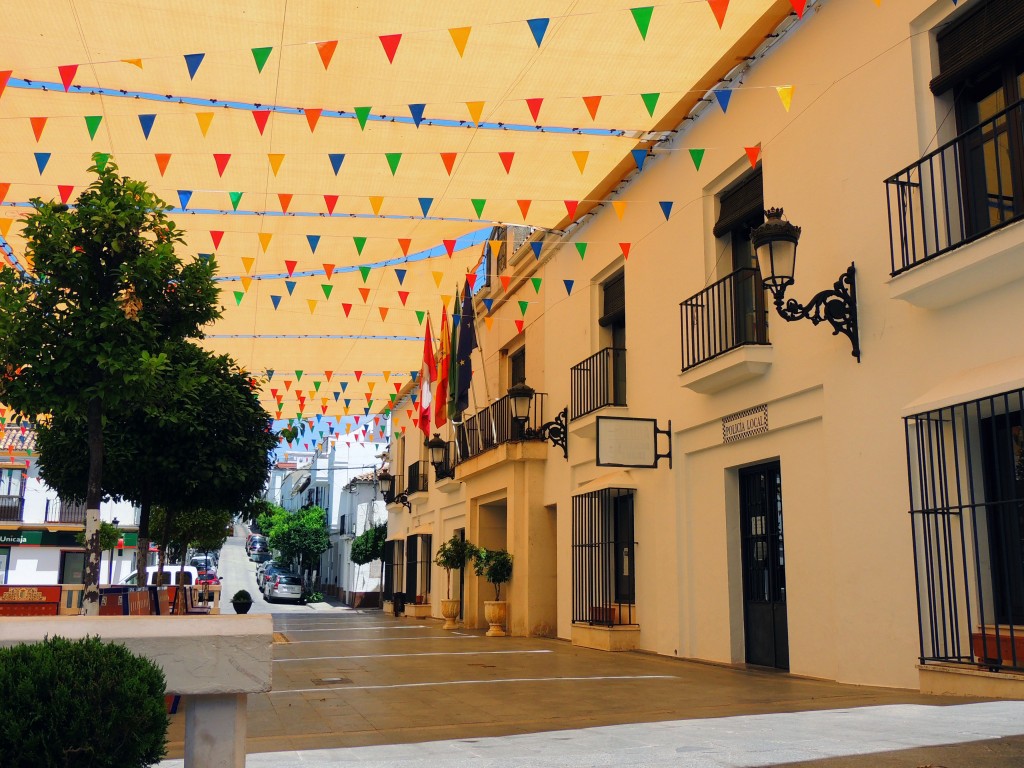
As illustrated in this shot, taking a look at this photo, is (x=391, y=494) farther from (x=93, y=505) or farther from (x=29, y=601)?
(x=93, y=505)

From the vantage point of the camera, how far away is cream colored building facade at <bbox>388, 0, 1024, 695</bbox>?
684 cm

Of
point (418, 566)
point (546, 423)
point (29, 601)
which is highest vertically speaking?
point (546, 423)

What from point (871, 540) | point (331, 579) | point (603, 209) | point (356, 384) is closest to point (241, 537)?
point (331, 579)

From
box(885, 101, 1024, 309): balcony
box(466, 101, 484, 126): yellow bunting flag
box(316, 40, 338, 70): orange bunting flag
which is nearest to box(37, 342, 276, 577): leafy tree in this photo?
box(316, 40, 338, 70): orange bunting flag

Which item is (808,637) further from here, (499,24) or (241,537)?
(241,537)

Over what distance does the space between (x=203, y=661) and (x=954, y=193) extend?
20.8 ft

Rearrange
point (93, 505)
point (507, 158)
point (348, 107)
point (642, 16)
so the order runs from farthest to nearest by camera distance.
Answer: point (507, 158), point (348, 107), point (642, 16), point (93, 505)

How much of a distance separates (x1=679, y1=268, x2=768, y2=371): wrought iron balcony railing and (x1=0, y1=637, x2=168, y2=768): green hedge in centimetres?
750

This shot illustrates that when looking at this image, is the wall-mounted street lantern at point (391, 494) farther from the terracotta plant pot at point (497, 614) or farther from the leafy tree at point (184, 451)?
the leafy tree at point (184, 451)

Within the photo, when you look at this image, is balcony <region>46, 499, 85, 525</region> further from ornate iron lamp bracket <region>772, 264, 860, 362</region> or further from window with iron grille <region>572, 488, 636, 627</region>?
ornate iron lamp bracket <region>772, 264, 860, 362</region>

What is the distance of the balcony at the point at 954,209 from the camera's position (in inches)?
261

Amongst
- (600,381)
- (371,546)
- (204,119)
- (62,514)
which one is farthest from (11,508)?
(204,119)

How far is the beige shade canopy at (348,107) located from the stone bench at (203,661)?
5937mm

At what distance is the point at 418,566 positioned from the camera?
25.9 m
